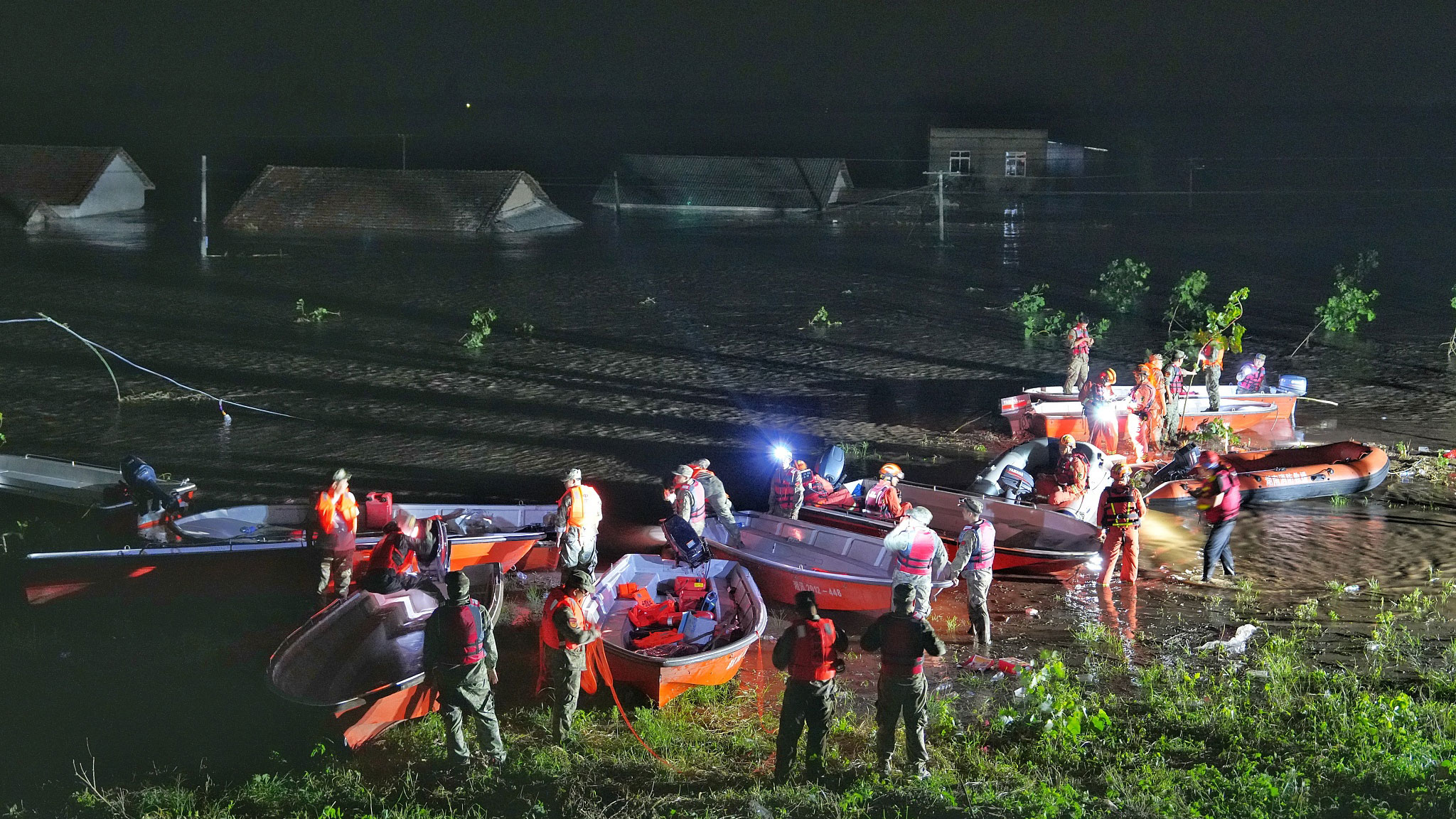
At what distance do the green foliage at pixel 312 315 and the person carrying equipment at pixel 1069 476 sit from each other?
1880 cm

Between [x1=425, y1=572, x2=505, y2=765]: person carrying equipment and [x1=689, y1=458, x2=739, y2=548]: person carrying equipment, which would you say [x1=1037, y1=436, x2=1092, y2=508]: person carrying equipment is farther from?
[x1=425, y1=572, x2=505, y2=765]: person carrying equipment

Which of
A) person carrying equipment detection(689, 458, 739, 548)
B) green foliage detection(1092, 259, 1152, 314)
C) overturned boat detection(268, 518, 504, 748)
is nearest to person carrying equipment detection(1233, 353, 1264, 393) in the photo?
person carrying equipment detection(689, 458, 739, 548)

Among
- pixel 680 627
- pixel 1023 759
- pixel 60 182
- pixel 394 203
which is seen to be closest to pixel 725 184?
pixel 394 203

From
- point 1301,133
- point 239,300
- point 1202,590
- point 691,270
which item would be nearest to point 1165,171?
point 1301,133

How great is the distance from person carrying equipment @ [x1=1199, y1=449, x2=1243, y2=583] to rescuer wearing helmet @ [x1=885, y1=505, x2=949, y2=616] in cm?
332

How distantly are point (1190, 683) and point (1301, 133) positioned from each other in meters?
78.8

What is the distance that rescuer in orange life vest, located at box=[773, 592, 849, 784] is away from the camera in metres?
7.43

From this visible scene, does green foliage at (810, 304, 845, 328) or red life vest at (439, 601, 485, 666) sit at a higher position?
green foliage at (810, 304, 845, 328)

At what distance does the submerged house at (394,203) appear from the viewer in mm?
43500

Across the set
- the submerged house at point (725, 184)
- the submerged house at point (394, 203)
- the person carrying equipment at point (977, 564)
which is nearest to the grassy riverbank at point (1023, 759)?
the person carrying equipment at point (977, 564)

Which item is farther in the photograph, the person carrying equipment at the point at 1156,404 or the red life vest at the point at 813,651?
the person carrying equipment at the point at 1156,404

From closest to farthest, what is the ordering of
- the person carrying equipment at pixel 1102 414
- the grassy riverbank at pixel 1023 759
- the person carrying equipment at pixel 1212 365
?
the grassy riverbank at pixel 1023 759, the person carrying equipment at pixel 1102 414, the person carrying equipment at pixel 1212 365

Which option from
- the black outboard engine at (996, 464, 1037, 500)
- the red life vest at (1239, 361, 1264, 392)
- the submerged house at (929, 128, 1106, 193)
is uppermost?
the submerged house at (929, 128, 1106, 193)

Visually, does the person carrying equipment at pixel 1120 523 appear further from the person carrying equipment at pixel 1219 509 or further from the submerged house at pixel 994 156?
the submerged house at pixel 994 156
